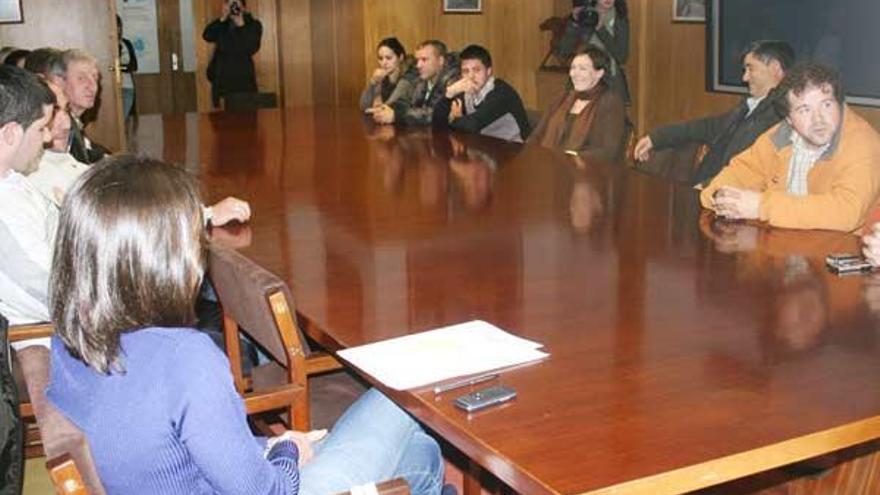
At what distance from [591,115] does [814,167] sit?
1.87m

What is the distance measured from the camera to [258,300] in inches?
71.3

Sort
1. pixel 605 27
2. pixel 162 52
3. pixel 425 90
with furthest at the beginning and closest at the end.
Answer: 1. pixel 162 52
2. pixel 605 27
3. pixel 425 90

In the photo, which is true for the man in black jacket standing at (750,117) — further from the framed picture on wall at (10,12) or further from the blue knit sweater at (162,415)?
the framed picture on wall at (10,12)

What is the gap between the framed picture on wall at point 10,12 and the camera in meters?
6.54

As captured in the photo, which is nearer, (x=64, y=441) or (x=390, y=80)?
(x=64, y=441)

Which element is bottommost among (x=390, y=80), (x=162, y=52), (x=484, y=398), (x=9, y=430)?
(x=9, y=430)

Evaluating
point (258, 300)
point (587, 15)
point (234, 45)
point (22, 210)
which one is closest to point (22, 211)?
point (22, 210)

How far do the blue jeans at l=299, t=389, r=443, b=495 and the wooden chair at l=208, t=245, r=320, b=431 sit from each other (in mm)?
140

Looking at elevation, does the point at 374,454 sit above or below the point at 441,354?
below

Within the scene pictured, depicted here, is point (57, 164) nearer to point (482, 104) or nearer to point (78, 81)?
point (78, 81)

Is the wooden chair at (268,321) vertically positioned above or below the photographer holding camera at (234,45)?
below

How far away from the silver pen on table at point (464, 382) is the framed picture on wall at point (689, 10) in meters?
4.96

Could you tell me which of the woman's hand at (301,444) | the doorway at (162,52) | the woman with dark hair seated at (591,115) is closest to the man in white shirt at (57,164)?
the woman's hand at (301,444)

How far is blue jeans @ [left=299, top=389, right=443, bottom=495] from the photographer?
1622 mm
